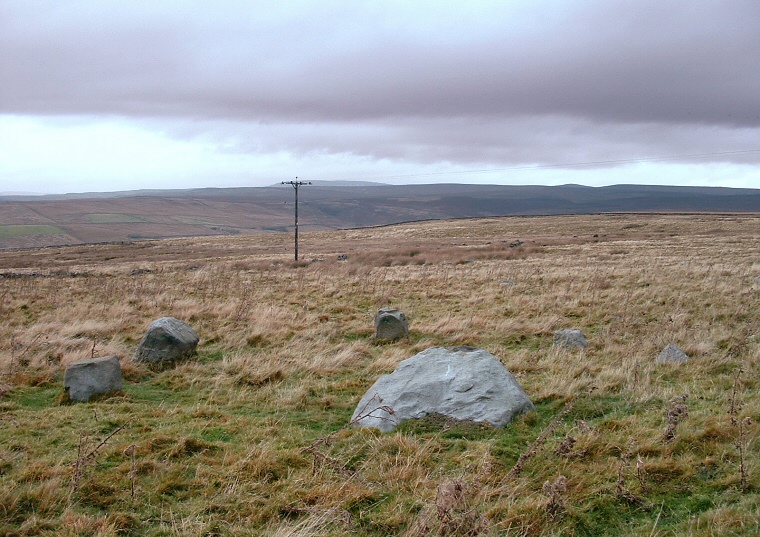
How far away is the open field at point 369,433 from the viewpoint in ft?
15.7

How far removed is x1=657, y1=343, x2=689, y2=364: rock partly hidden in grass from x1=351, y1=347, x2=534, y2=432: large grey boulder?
11.4 feet

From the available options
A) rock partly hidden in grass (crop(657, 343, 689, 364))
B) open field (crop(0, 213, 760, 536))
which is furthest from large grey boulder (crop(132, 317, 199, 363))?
rock partly hidden in grass (crop(657, 343, 689, 364))

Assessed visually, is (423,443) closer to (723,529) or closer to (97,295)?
(723,529)

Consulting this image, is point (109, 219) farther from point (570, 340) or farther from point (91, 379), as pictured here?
point (570, 340)

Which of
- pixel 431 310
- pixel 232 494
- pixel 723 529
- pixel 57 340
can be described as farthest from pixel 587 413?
pixel 57 340

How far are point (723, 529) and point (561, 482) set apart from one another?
3.95 feet

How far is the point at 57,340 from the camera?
11.2m

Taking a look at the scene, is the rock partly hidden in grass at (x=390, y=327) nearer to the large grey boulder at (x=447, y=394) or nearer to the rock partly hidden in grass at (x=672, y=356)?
the large grey boulder at (x=447, y=394)

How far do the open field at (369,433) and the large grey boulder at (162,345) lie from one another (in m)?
0.34

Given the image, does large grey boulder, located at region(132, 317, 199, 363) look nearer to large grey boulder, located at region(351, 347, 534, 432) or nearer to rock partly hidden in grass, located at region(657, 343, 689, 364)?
large grey boulder, located at region(351, 347, 534, 432)

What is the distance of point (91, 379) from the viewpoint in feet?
26.9

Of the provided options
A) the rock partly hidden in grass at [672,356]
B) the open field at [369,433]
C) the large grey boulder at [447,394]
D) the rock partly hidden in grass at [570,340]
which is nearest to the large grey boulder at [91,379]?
the open field at [369,433]

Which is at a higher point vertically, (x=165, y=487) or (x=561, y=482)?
(x=561, y=482)

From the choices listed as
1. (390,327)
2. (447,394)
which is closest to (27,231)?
(390,327)
